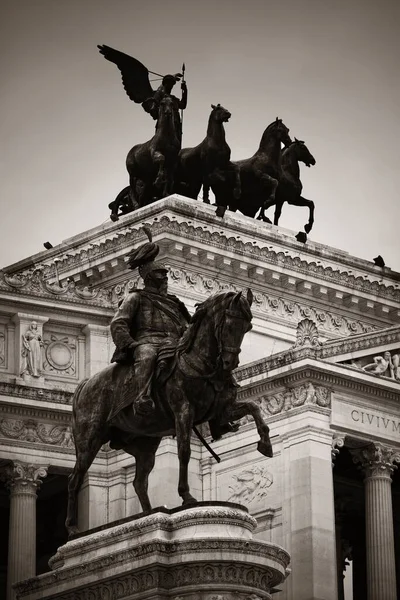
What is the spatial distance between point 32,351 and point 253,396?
595cm

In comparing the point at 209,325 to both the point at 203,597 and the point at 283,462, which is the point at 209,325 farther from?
the point at 283,462

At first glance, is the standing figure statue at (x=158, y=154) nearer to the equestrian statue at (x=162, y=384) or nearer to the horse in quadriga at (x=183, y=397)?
the equestrian statue at (x=162, y=384)

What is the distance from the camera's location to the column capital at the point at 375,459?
55656mm

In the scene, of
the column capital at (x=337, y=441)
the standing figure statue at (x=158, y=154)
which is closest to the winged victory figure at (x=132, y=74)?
the standing figure statue at (x=158, y=154)

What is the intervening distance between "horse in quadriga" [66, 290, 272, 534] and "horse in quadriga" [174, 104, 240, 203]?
27414mm

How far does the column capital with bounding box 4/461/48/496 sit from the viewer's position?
5609 cm

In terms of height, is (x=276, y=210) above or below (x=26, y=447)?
above

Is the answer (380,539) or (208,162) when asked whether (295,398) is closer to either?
(380,539)

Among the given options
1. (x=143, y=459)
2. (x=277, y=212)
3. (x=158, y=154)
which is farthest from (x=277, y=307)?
(x=143, y=459)

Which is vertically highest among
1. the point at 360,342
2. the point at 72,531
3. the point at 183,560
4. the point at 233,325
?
the point at 360,342

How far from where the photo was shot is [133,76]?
65.0 m

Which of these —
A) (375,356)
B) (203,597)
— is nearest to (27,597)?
(203,597)

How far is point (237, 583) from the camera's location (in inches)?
1309

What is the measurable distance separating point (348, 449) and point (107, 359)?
21.5 feet
